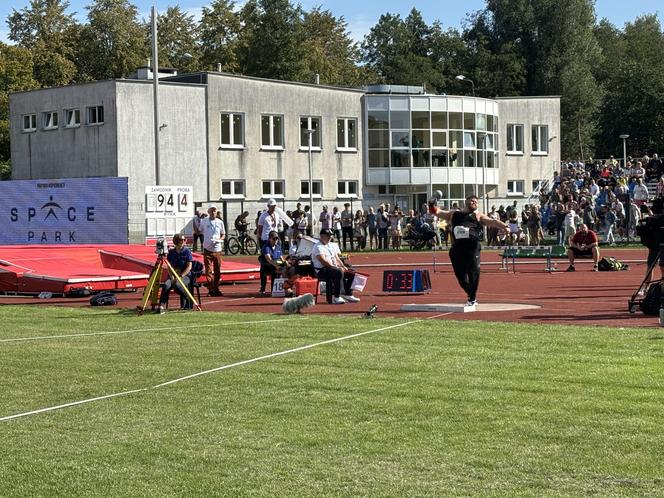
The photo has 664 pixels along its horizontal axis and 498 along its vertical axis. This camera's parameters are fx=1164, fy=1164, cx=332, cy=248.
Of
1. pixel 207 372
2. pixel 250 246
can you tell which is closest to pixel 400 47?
pixel 250 246

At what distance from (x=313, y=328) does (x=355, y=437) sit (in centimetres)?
792

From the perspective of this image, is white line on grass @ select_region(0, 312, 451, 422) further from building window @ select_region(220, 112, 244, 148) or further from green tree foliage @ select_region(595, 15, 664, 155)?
green tree foliage @ select_region(595, 15, 664, 155)

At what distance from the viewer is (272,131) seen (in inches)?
2191

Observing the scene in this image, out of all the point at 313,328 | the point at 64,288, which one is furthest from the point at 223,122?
the point at 313,328

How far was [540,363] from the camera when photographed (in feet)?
43.8

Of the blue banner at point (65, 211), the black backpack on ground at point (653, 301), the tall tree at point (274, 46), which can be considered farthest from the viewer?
the tall tree at point (274, 46)

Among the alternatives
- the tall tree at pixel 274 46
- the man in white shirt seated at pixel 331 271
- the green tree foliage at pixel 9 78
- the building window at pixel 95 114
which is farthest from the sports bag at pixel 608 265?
the tall tree at pixel 274 46

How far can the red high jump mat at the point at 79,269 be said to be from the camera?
2633cm

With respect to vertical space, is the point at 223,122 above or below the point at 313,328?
above

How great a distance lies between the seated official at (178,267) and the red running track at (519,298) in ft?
2.69

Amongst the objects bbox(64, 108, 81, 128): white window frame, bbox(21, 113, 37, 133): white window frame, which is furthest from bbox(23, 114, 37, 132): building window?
bbox(64, 108, 81, 128): white window frame

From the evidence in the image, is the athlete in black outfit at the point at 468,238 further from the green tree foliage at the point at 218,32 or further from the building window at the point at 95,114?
the green tree foliage at the point at 218,32

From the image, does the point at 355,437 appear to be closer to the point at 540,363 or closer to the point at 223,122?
the point at 540,363

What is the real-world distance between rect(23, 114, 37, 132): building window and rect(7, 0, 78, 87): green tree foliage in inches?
789
